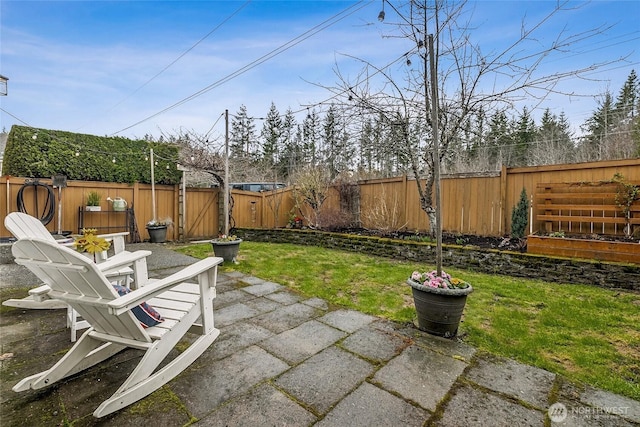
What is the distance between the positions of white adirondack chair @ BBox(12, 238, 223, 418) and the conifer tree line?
13.3ft

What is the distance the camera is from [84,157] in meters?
6.38

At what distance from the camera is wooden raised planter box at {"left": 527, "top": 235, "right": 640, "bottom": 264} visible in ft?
11.3

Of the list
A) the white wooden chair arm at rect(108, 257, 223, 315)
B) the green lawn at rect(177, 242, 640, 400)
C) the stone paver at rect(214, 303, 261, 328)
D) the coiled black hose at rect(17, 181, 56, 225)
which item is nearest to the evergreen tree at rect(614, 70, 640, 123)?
the green lawn at rect(177, 242, 640, 400)

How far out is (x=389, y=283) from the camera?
3.63m

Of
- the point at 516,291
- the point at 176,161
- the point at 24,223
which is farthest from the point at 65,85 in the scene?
the point at 516,291

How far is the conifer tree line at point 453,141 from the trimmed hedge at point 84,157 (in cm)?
214

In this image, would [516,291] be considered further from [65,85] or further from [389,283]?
[65,85]

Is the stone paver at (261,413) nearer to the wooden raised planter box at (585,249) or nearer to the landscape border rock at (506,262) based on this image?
the landscape border rock at (506,262)

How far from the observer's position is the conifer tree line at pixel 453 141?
17.0ft

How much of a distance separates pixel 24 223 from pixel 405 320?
3.05m

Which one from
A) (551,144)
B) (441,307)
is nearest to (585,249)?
(441,307)

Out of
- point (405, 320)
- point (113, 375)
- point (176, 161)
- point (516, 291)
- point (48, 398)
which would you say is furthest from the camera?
point (176, 161)

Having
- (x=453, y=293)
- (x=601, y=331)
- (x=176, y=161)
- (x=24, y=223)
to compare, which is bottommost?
(x=601, y=331)

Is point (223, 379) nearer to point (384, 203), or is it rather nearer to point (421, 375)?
point (421, 375)
